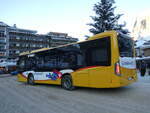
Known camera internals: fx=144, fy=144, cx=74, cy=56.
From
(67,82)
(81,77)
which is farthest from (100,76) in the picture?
(67,82)

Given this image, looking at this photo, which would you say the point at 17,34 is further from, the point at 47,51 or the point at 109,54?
the point at 109,54

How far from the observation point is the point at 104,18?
89.9 ft

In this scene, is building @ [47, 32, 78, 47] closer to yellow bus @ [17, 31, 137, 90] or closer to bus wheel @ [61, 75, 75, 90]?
yellow bus @ [17, 31, 137, 90]

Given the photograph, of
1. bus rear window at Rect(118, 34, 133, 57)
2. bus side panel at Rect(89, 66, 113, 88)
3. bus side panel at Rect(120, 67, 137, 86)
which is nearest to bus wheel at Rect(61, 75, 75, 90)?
bus side panel at Rect(89, 66, 113, 88)

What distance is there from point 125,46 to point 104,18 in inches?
832

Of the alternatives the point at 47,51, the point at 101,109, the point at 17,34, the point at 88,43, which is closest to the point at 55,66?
the point at 47,51

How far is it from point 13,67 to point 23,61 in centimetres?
2555

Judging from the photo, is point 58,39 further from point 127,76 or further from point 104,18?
point 127,76

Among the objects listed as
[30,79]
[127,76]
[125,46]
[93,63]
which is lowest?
[30,79]

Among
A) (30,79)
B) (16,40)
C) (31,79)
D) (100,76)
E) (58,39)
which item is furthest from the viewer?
(58,39)

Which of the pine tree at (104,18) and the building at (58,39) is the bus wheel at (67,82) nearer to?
the pine tree at (104,18)

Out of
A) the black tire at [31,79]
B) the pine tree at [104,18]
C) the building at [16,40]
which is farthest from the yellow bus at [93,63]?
the building at [16,40]

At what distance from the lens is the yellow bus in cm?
673

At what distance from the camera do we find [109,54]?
680 cm
